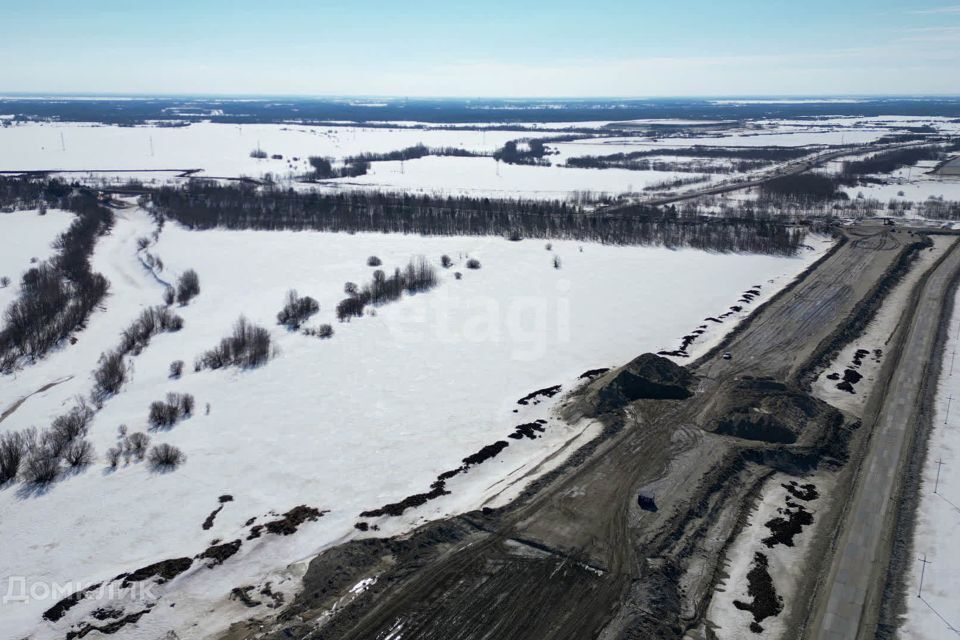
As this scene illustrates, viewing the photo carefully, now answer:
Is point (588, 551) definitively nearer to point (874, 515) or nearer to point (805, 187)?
point (874, 515)

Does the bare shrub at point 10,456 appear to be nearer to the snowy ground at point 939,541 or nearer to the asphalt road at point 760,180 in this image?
the snowy ground at point 939,541

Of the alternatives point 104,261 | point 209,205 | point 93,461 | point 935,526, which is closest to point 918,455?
point 935,526

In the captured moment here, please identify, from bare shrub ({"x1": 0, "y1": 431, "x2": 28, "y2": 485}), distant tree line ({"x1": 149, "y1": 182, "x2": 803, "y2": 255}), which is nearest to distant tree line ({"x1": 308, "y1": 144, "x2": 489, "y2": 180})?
distant tree line ({"x1": 149, "y1": 182, "x2": 803, "y2": 255})

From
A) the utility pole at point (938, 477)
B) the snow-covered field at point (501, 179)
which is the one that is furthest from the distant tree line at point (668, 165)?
the utility pole at point (938, 477)

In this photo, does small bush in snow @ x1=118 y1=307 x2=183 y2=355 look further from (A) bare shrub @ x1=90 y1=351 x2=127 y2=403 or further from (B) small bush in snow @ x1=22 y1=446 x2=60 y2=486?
(B) small bush in snow @ x1=22 y1=446 x2=60 y2=486

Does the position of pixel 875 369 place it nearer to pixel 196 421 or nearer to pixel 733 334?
pixel 733 334
